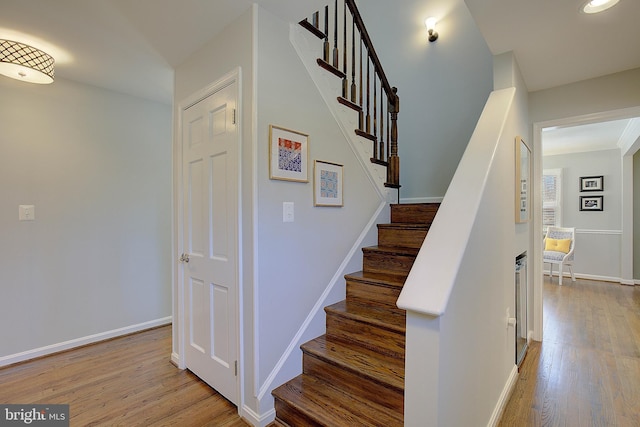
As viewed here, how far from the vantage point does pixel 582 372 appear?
7.43ft

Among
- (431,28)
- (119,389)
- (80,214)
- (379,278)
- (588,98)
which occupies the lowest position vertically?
(119,389)

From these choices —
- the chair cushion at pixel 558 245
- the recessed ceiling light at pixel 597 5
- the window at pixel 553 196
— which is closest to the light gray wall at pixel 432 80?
the recessed ceiling light at pixel 597 5

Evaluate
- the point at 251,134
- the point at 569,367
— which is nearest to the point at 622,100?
the point at 569,367

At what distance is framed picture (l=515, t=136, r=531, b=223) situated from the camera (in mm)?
2092

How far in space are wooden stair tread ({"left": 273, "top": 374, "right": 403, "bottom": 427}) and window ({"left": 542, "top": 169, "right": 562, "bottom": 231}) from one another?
6.13 m

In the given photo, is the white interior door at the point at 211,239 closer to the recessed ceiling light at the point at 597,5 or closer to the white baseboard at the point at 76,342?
the white baseboard at the point at 76,342

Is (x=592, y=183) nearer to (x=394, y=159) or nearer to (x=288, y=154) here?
(x=394, y=159)

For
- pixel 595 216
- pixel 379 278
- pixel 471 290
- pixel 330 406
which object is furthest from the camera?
pixel 595 216

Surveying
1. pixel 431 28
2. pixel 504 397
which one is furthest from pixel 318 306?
pixel 431 28

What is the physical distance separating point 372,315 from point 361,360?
0.28m

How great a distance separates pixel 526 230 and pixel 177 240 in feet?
9.47

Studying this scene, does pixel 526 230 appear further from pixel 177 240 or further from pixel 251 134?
pixel 177 240

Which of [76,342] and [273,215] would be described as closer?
[273,215]

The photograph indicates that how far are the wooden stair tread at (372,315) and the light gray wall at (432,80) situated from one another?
1850mm
